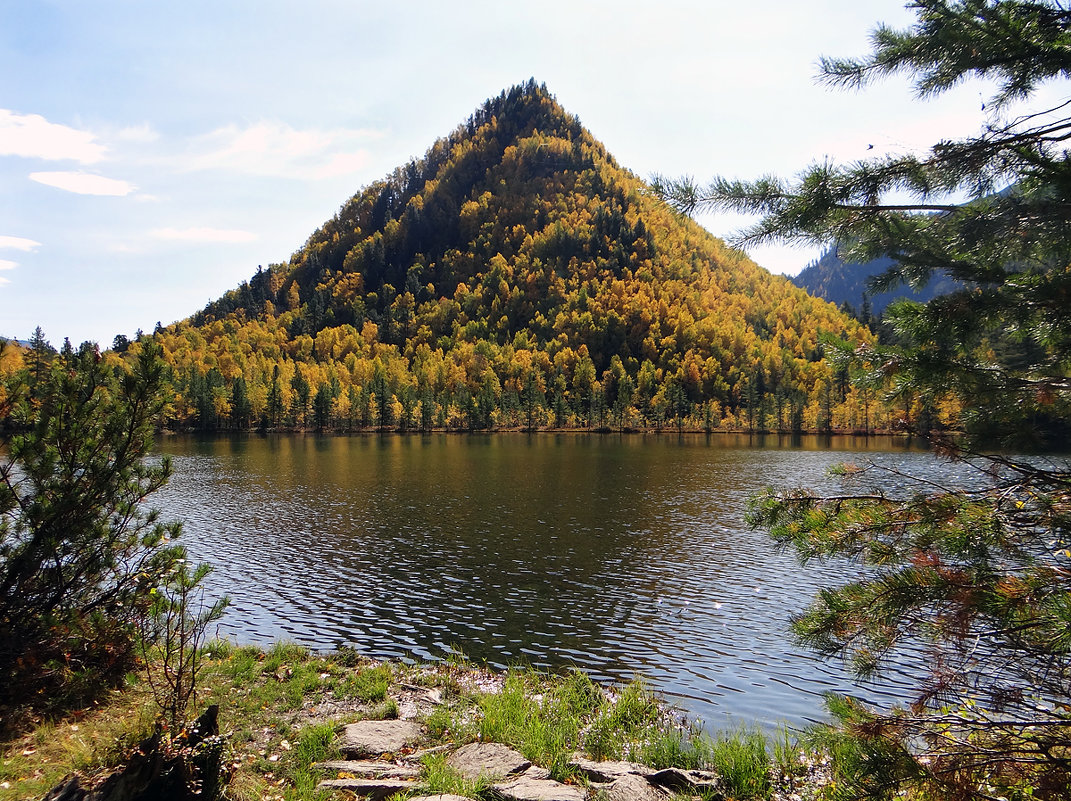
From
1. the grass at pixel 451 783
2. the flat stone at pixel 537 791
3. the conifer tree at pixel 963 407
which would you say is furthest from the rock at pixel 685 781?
the conifer tree at pixel 963 407

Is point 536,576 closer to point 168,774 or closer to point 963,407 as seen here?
point 168,774

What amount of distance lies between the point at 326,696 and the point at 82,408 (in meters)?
8.29

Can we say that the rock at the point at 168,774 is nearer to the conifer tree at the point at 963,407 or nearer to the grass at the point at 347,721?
the grass at the point at 347,721

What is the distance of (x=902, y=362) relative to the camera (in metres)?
5.77

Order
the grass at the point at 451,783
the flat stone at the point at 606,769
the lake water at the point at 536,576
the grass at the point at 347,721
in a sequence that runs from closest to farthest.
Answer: the grass at the point at 451,783, the grass at the point at 347,721, the flat stone at the point at 606,769, the lake water at the point at 536,576

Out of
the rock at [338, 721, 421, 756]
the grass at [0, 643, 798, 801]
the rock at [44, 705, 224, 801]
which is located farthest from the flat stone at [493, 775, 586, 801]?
the rock at [44, 705, 224, 801]

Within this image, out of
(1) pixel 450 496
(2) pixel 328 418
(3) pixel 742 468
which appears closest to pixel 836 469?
(1) pixel 450 496

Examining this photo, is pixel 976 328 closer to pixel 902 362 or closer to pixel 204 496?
pixel 902 362

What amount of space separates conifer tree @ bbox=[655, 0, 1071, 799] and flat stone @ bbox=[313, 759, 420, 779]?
6257 mm

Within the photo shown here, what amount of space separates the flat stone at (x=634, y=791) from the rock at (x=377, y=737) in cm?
414

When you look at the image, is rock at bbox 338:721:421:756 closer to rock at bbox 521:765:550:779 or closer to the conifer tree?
rock at bbox 521:765:550:779

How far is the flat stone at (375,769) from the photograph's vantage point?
352 inches

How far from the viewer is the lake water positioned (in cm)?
1964

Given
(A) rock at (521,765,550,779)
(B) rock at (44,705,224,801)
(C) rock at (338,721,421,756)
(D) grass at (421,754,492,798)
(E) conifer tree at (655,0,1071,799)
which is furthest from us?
(C) rock at (338,721,421,756)
